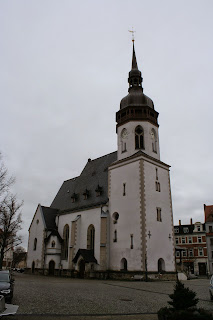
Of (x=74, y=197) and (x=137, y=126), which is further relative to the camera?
(x=74, y=197)

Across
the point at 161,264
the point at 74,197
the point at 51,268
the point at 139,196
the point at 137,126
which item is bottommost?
the point at 51,268

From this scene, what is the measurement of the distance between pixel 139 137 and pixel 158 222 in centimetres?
1029

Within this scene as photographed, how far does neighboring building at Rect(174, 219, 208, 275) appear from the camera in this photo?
58500 millimetres

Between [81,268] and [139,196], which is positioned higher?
[139,196]

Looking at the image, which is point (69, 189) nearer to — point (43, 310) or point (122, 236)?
point (122, 236)

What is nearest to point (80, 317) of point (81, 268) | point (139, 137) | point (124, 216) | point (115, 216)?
point (124, 216)

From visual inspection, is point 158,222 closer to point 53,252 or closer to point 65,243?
point 65,243

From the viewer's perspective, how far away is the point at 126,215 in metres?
30.8

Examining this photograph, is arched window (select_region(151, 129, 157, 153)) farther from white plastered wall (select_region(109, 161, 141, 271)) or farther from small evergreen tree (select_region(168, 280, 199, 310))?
small evergreen tree (select_region(168, 280, 199, 310))

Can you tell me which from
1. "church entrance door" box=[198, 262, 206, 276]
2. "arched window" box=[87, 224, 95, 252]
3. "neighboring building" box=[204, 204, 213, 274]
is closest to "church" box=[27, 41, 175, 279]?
"arched window" box=[87, 224, 95, 252]

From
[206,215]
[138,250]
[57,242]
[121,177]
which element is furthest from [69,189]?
[206,215]

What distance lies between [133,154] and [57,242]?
17.6 meters

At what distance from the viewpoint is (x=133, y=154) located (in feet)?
108

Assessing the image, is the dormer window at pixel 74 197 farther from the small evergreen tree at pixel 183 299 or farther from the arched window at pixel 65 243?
the small evergreen tree at pixel 183 299
